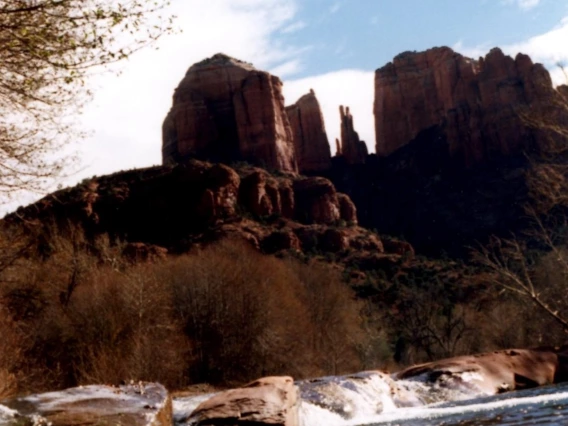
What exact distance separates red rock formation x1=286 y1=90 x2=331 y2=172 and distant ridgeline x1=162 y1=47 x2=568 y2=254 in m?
0.38

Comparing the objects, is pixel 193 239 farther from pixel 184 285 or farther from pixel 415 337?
pixel 184 285

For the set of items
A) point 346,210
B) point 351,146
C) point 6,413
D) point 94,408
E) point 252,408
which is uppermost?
point 351,146

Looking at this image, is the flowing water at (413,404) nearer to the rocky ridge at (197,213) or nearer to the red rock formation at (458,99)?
the rocky ridge at (197,213)

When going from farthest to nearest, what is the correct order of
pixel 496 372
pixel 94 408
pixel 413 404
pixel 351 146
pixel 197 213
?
1. pixel 351 146
2. pixel 197 213
3. pixel 496 372
4. pixel 413 404
5. pixel 94 408

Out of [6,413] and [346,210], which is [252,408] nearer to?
[6,413]

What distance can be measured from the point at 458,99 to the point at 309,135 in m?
27.8

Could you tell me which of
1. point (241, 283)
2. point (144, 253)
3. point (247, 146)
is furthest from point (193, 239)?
point (247, 146)

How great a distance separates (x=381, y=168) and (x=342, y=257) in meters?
57.7

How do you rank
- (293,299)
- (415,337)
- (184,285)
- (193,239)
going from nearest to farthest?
(184,285) → (293,299) → (415,337) → (193,239)

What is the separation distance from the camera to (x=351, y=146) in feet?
479

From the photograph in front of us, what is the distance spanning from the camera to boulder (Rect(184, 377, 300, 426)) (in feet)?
46.5

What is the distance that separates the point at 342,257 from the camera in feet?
259

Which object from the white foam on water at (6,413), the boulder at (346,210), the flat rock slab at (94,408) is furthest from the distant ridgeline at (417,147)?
the white foam on water at (6,413)

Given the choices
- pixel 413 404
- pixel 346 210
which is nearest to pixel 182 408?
pixel 413 404
